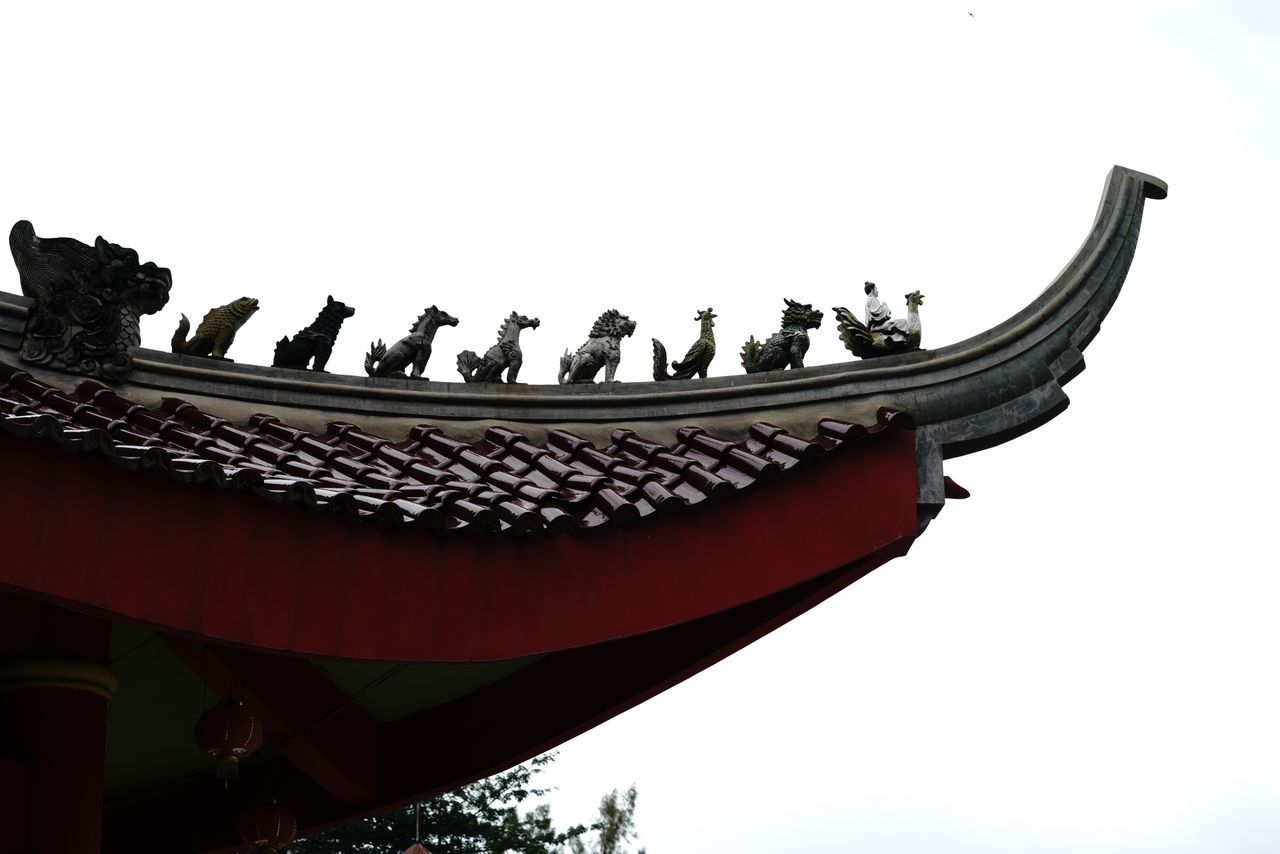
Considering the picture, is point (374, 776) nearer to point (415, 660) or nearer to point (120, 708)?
point (120, 708)

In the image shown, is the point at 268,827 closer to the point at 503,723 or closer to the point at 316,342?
the point at 503,723

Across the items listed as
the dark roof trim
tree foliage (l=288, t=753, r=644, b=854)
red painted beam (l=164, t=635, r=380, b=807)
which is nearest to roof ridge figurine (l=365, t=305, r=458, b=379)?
the dark roof trim

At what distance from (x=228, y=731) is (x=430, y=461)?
1.09 metres

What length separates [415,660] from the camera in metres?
4.29

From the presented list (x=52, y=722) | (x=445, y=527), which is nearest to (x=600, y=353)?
(x=445, y=527)

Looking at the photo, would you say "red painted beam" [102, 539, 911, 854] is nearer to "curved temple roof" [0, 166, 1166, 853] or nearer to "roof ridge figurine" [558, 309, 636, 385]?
"curved temple roof" [0, 166, 1166, 853]

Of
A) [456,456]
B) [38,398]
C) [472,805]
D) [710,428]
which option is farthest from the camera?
[472,805]

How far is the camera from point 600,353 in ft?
19.9

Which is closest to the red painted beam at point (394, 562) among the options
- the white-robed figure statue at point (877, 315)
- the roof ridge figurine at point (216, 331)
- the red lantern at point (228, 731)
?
the white-robed figure statue at point (877, 315)

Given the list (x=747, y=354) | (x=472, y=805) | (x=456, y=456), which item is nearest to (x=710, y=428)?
(x=747, y=354)

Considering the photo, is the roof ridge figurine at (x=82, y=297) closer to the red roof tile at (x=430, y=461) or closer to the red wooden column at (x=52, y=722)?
the red roof tile at (x=430, y=461)

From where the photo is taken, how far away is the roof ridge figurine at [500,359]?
5996 mm

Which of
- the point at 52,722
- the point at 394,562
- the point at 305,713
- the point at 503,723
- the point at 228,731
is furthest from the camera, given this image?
the point at 503,723

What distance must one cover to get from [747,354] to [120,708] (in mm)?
2724
